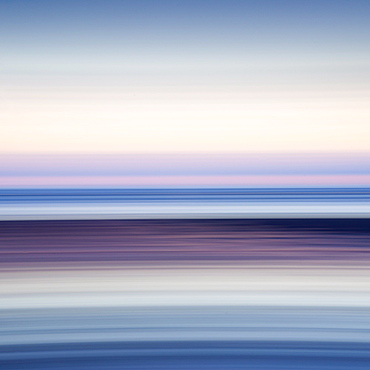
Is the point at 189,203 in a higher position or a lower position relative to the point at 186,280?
higher

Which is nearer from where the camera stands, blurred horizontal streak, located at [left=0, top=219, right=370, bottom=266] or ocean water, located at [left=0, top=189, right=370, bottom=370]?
ocean water, located at [left=0, top=189, right=370, bottom=370]

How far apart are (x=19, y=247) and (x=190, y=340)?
1.60ft

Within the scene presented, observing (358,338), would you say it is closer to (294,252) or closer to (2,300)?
(294,252)

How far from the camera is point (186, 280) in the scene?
0.92 m

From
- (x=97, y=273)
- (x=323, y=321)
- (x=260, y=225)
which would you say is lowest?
(x=323, y=321)

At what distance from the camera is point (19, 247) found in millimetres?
995

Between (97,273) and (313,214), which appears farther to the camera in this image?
(313,214)

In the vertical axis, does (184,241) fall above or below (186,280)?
above

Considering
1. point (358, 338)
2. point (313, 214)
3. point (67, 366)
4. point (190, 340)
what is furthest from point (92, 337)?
point (313, 214)

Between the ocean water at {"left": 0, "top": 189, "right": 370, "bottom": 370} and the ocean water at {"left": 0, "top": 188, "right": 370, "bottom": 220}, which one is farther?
the ocean water at {"left": 0, "top": 188, "right": 370, "bottom": 220}

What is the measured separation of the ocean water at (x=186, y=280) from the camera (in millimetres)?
739

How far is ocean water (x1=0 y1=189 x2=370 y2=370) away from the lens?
0.74 metres

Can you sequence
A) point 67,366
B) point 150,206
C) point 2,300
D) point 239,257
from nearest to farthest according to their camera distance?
point 67,366 → point 2,300 → point 239,257 → point 150,206

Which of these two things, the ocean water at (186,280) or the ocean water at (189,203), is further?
the ocean water at (189,203)
